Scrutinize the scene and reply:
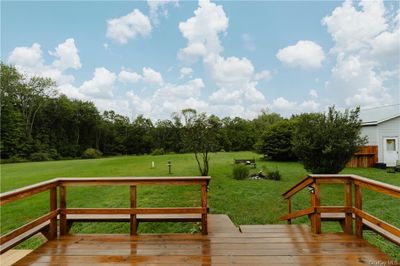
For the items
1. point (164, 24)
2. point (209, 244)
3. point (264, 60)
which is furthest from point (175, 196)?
point (264, 60)

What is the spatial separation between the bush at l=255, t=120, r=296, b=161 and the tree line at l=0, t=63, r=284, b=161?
1092 cm

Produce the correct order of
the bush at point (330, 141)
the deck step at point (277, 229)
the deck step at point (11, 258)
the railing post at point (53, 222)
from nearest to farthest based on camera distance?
1. the deck step at point (11, 258)
2. the railing post at point (53, 222)
3. the deck step at point (277, 229)
4. the bush at point (330, 141)

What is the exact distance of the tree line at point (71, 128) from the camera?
32247 mm

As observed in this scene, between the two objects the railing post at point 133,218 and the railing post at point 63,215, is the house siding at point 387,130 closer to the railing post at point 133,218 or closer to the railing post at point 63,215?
the railing post at point 133,218

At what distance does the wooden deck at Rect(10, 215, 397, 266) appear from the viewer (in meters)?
2.66

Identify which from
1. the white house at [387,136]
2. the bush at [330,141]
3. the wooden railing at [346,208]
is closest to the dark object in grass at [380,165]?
the white house at [387,136]

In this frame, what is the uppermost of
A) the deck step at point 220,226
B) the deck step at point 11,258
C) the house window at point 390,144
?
the house window at point 390,144

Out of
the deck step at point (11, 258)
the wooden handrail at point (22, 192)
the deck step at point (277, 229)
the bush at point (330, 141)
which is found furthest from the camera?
the bush at point (330, 141)

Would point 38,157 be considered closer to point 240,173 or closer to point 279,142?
point 279,142

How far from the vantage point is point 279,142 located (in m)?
18.8

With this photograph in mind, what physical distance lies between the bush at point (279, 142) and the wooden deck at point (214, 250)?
1588cm

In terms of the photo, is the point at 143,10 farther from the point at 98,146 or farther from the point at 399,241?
the point at 98,146

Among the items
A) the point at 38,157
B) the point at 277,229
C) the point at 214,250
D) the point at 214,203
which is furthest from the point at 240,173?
the point at 38,157

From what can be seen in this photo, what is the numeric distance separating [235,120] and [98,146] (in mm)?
24054
